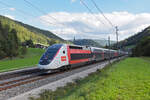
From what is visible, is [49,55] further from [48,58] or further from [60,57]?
[60,57]

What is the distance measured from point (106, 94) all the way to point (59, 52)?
35.5 ft

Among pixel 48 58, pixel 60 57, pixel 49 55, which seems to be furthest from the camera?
pixel 60 57

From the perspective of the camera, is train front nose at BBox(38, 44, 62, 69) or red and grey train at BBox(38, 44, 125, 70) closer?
train front nose at BBox(38, 44, 62, 69)

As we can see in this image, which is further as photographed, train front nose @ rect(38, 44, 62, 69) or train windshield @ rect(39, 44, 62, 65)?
train windshield @ rect(39, 44, 62, 65)

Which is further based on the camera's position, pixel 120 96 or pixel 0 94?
pixel 0 94

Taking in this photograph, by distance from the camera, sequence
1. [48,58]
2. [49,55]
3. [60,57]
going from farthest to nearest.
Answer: [60,57] < [49,55] < [48,58]

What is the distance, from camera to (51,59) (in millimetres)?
16031

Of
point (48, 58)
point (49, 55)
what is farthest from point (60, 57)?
point (48, 58)

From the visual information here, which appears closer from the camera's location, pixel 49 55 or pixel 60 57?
pixel 49 55

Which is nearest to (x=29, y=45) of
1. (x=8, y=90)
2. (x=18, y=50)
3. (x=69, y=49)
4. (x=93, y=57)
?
(x=18, y=50)

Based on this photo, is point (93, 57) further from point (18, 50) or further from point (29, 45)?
point (29, 45)

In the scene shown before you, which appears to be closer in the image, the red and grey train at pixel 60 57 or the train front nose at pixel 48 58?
the train front nose at pixel 48 58

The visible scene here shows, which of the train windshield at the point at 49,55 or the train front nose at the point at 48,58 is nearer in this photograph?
the train front nose at the point at 48,58

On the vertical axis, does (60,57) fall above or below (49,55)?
below
